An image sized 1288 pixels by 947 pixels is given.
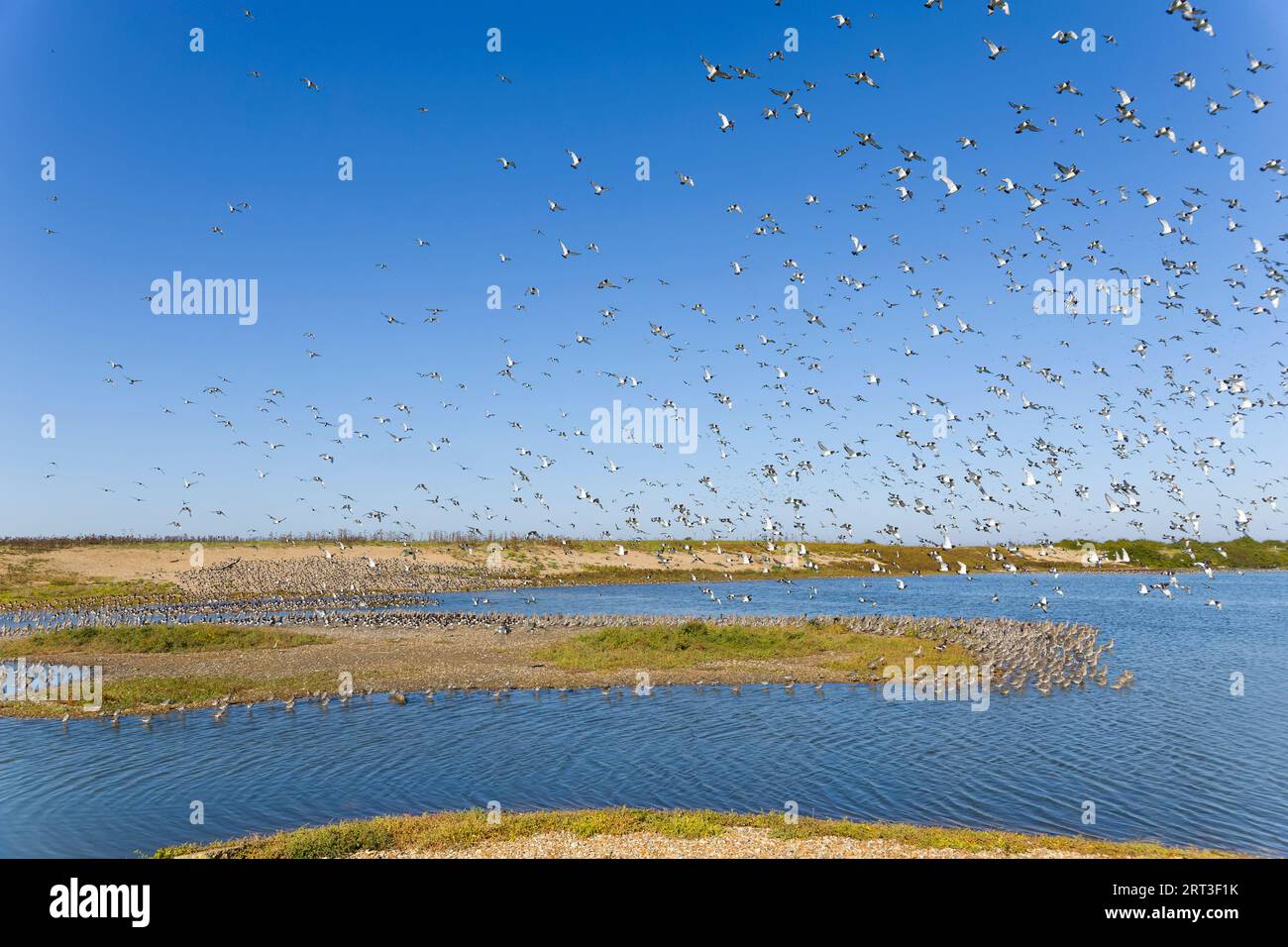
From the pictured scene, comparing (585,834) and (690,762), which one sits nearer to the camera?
(585,834)

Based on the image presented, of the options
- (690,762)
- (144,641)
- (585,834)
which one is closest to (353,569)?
(144,641)

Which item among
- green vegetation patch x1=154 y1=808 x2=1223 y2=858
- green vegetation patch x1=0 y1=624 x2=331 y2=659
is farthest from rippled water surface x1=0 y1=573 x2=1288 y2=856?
green vegetation patch x1=0 y1=624 x2=331 y2=659

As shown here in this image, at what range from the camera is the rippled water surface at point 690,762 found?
86.0 ft

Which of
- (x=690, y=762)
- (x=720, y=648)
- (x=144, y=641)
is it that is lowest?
(x=720, y=648)

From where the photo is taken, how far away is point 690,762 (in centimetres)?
3241

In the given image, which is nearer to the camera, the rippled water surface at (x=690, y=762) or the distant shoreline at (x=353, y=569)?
the rippled water surface at (x=690, y=762)

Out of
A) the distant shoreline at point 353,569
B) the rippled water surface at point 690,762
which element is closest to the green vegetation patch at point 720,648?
the rippled water surface at point 690,762

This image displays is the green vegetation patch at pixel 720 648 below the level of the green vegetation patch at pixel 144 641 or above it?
below

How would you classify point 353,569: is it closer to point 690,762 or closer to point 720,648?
point 720,648

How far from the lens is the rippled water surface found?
26219 millimetres

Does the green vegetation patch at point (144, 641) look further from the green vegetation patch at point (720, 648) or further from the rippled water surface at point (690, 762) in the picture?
the green vegetation patch at point (720, 648)

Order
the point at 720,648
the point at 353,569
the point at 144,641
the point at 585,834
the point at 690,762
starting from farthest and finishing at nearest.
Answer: the point at 353,569
the point at 144,641
the point at 720,648
the point at 690,762
the point at 585,834

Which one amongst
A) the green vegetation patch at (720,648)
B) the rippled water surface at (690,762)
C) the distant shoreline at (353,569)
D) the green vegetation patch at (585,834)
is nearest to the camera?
the green vegetation patch at (585,834)
